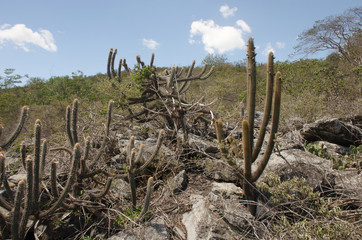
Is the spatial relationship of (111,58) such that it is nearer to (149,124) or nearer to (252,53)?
(149,124)

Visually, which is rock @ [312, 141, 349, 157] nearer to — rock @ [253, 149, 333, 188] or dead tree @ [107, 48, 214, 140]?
rock @ [253, 149, 333, 188]

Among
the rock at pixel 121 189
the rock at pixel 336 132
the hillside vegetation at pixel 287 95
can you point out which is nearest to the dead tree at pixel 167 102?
the hillside vegetation at pixel 287 95

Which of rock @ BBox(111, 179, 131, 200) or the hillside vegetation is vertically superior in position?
→ the hillside vegetation

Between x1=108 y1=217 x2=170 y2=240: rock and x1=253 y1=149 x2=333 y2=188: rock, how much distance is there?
1392 mm

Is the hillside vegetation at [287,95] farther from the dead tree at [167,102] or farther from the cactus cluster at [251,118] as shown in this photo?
the cactus cluster at [251,118]

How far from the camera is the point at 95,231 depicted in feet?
9.05

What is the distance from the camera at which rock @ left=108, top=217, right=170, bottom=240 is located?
2466mm

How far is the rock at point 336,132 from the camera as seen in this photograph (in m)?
4.55

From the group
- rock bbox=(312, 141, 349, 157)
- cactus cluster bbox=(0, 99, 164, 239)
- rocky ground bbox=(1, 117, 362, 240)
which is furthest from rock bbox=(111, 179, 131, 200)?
rock bbox=(312, 141, 349, 157)

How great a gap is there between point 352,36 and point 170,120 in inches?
587

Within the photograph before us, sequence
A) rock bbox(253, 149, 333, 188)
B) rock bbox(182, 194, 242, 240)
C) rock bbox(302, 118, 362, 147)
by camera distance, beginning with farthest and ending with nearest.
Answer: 1. rock bbox(302, 118, 362, 147)
2. rock bbox(253, 149, 333, 188)
3. rock bbox(182, 194, 242, 240)

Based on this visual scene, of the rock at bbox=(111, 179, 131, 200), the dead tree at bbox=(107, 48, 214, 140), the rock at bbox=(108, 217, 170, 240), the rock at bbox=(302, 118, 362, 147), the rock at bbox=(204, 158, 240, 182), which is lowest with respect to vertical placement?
the rock at bbox=(108, 217, 170, 240)

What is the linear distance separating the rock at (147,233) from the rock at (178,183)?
2.38 feet

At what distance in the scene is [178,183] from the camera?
3.45 m
